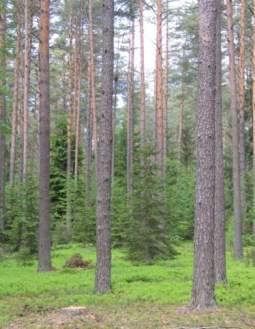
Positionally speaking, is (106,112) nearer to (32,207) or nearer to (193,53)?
(32,207)

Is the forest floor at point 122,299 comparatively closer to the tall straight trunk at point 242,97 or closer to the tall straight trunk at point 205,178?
the tall straight trunk at point 205,178

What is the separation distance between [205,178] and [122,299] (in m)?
2.89

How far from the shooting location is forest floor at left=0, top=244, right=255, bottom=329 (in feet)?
25.3

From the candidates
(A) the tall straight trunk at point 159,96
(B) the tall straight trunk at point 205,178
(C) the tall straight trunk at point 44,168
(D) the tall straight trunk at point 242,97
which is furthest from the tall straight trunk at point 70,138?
(B) the tall straight trunk at point 205,178

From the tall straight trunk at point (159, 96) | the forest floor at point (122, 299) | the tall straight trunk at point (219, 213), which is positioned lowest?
the forest floor at point (122, 299)

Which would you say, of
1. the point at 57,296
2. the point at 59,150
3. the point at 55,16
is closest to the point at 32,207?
the point at 57,296

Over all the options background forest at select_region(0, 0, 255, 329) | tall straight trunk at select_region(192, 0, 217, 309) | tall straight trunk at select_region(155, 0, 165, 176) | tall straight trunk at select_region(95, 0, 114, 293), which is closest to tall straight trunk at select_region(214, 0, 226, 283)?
background forest at select_region(0, 0, 255, 329)

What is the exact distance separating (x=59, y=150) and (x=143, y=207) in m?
15.7

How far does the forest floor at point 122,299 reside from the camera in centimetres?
771

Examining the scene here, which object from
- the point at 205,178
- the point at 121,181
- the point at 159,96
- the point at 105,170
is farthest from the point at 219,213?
the point at 121,181

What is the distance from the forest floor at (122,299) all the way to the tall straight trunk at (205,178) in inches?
16.7

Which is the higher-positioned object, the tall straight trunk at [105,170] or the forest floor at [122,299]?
the tall straight trunk at [105,170]

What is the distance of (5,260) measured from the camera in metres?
16.8

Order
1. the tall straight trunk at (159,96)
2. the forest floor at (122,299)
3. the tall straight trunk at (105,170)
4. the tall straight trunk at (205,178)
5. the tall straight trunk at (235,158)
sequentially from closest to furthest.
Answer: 1. the forest floor at (122,299)
2. the tall straight trunk at (205,178)
3. the tall straight trunk at (105,170)
4. the tall straight trunk at (235,158)
5. the tall straight trunk at (159,96)
